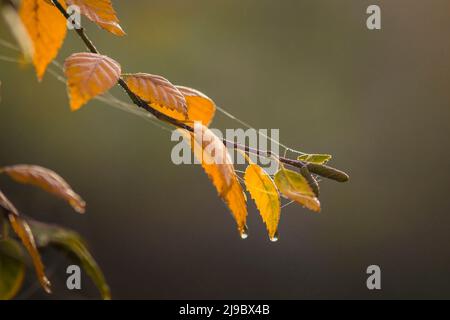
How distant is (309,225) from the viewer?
209cm

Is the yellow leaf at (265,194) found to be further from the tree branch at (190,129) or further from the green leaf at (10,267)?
the green leaf at (10,267)

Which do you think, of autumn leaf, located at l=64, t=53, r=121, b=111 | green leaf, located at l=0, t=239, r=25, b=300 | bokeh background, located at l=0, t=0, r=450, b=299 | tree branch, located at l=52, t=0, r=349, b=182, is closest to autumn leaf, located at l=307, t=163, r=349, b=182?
tree branch, located at l=52, t=0, r=349, b=182

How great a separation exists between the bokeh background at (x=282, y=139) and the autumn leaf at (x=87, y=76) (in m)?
1.69

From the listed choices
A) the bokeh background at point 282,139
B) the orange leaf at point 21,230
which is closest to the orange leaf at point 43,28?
the orange leaf at point 21,230

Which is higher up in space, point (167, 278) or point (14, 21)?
point (167, 278)

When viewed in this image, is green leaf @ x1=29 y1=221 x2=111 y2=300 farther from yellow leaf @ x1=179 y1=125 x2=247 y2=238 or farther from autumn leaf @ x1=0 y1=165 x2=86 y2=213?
yellow leaf @ x1=179 y1=125 x2=247 y2=238

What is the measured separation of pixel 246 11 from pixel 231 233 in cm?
96

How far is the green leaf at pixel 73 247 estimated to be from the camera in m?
0.39

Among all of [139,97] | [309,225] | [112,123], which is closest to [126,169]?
[112,123]

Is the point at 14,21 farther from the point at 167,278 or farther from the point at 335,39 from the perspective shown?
the point at 335,39

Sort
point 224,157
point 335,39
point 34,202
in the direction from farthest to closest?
point 335,39 → point 34,202 → point 224,157

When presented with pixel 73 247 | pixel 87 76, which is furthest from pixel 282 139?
pixel 87 76

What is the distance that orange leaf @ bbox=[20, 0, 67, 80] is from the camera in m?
0.24

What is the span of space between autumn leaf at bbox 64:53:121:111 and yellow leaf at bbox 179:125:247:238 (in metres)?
0.06
